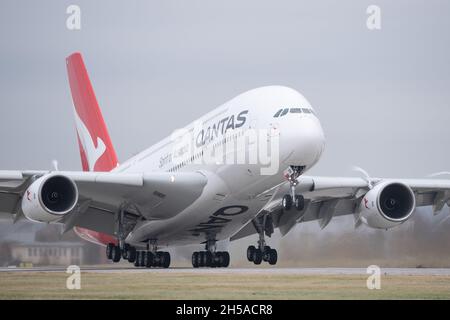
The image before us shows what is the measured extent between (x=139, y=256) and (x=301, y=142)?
33.2 feet

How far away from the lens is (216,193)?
3562 cm

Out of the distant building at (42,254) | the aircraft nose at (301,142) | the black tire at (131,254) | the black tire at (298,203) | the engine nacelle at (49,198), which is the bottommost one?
the black tire at (131,254)

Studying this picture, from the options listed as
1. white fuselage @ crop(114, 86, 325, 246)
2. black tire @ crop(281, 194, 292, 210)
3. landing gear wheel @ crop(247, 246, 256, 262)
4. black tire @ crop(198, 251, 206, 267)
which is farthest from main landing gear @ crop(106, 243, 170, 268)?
black tire @ crop(281, 194, 292, 210)

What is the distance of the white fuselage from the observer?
32844mm

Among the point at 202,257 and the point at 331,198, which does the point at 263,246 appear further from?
the point at 331,198

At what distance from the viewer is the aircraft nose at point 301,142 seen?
32.5 m

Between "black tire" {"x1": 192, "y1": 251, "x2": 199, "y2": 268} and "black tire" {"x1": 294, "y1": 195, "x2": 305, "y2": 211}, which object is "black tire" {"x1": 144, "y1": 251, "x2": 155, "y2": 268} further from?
"black tire" {"x1": 294, "y1": 195, "x2": 305, "y2": 211}

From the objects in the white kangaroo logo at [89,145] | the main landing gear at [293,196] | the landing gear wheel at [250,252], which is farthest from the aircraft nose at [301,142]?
the white kangaroo logo at [89,145]

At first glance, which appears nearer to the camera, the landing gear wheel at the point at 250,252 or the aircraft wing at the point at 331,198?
the aircraft wing at the point at 331,198

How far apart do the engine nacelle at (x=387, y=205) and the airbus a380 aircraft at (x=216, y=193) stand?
3 cm

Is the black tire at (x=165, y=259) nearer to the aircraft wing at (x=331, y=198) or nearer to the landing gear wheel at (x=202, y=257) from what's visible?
the landing gear wheel at (x=202, y=257)

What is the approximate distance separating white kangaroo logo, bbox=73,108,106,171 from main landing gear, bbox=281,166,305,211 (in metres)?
15.7
